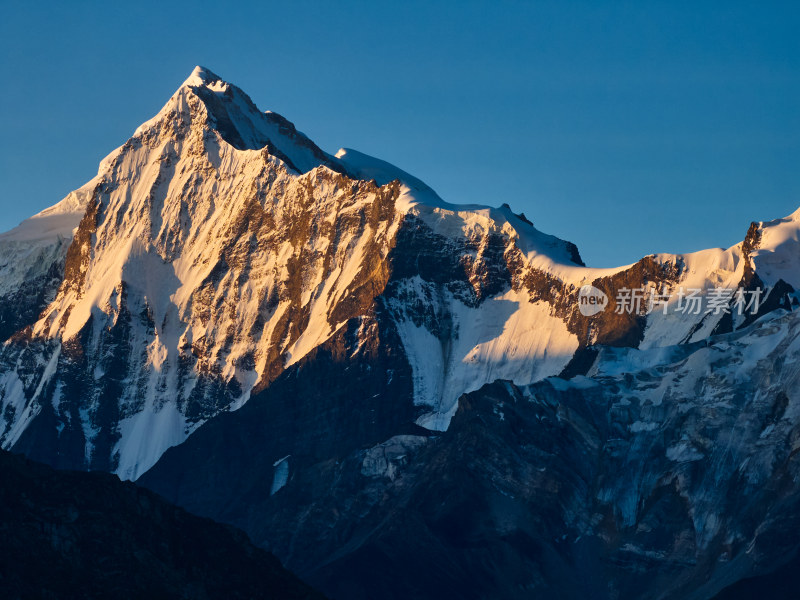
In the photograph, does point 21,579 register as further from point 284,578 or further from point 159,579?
point 284,578

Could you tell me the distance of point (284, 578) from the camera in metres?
168

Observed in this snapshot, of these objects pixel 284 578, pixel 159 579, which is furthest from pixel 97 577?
pixel 284 578

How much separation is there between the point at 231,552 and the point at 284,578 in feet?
13.2

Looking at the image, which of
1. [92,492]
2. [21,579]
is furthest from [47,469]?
[21,579]

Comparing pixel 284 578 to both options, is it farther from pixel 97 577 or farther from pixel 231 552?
pixel 97 577

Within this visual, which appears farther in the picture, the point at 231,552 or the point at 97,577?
the point at 231,552

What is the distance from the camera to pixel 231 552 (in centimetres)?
16800

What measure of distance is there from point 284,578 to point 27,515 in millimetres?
18372

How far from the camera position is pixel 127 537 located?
16262 centimetres

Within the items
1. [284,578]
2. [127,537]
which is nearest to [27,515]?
[127,537]

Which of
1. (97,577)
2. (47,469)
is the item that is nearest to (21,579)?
(97,577)

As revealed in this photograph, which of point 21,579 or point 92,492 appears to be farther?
point 92,492

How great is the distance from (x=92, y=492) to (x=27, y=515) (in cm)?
699

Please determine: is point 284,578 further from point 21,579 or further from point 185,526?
point 21,579
